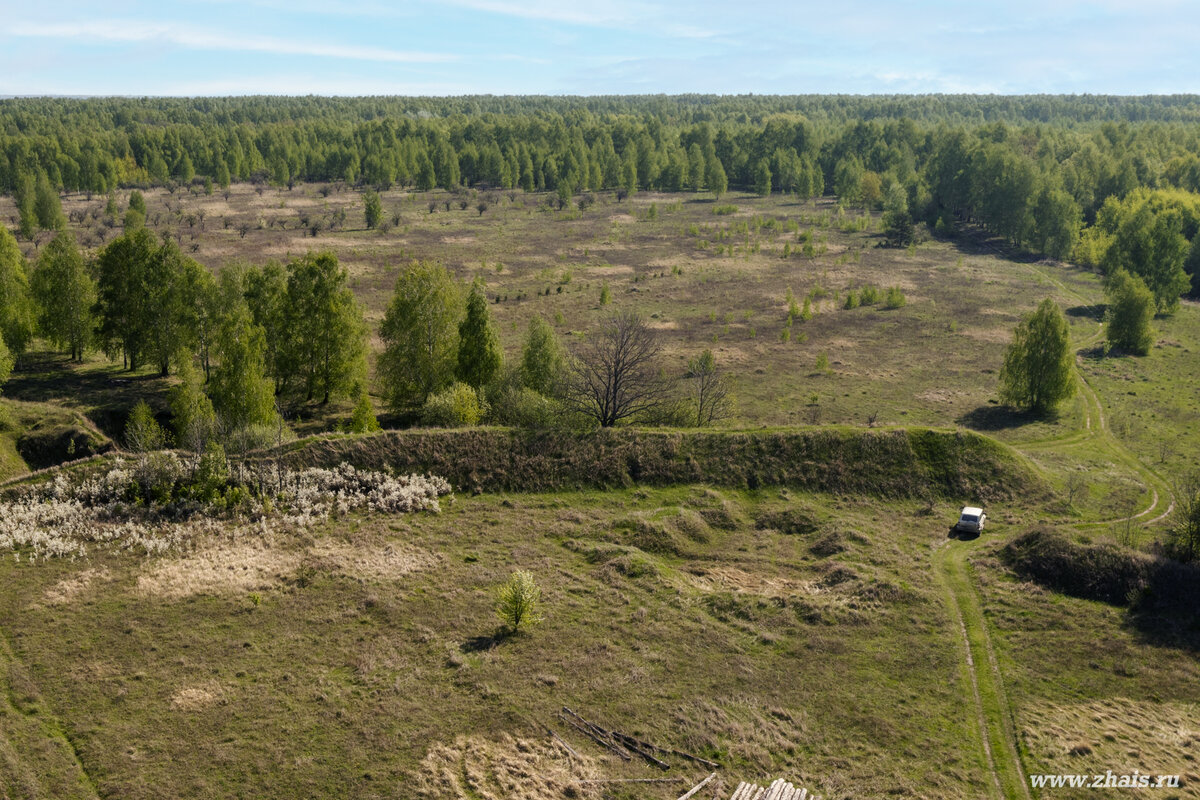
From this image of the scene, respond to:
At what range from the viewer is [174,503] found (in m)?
39.7

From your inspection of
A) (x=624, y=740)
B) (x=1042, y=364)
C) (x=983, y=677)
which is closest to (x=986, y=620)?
(x=983, y=677)

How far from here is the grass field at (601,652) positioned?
82.7 ft

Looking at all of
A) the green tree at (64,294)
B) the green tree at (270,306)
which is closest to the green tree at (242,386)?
the green tree at (270,306)

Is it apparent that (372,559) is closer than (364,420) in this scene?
Yes

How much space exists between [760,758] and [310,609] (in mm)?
18931

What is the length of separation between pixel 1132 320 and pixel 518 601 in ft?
280

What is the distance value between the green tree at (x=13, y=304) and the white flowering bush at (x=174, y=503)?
96.6 ft

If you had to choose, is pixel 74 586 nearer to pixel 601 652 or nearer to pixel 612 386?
pixel 601 652

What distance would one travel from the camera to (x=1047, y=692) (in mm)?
30750

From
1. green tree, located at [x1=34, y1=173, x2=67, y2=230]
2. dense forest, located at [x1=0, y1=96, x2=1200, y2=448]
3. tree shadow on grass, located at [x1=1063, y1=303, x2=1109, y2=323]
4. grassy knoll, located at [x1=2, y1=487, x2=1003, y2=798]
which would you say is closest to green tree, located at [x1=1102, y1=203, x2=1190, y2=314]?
dense forest, located at [x1=0, y1=96, x2=1200, y2=448]

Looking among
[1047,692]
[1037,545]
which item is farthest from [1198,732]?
[1037,545]

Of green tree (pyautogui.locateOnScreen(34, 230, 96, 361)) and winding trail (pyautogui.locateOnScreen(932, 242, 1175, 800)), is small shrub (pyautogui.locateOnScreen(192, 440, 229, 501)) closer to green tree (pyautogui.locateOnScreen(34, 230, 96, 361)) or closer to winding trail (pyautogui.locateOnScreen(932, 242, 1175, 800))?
green tree (pyautogui.locateOnScreen(34, 230, 96, 361))

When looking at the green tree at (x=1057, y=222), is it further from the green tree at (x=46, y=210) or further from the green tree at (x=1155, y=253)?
the green tree at (x=46, y=210)

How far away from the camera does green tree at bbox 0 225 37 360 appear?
6097 centimetres
